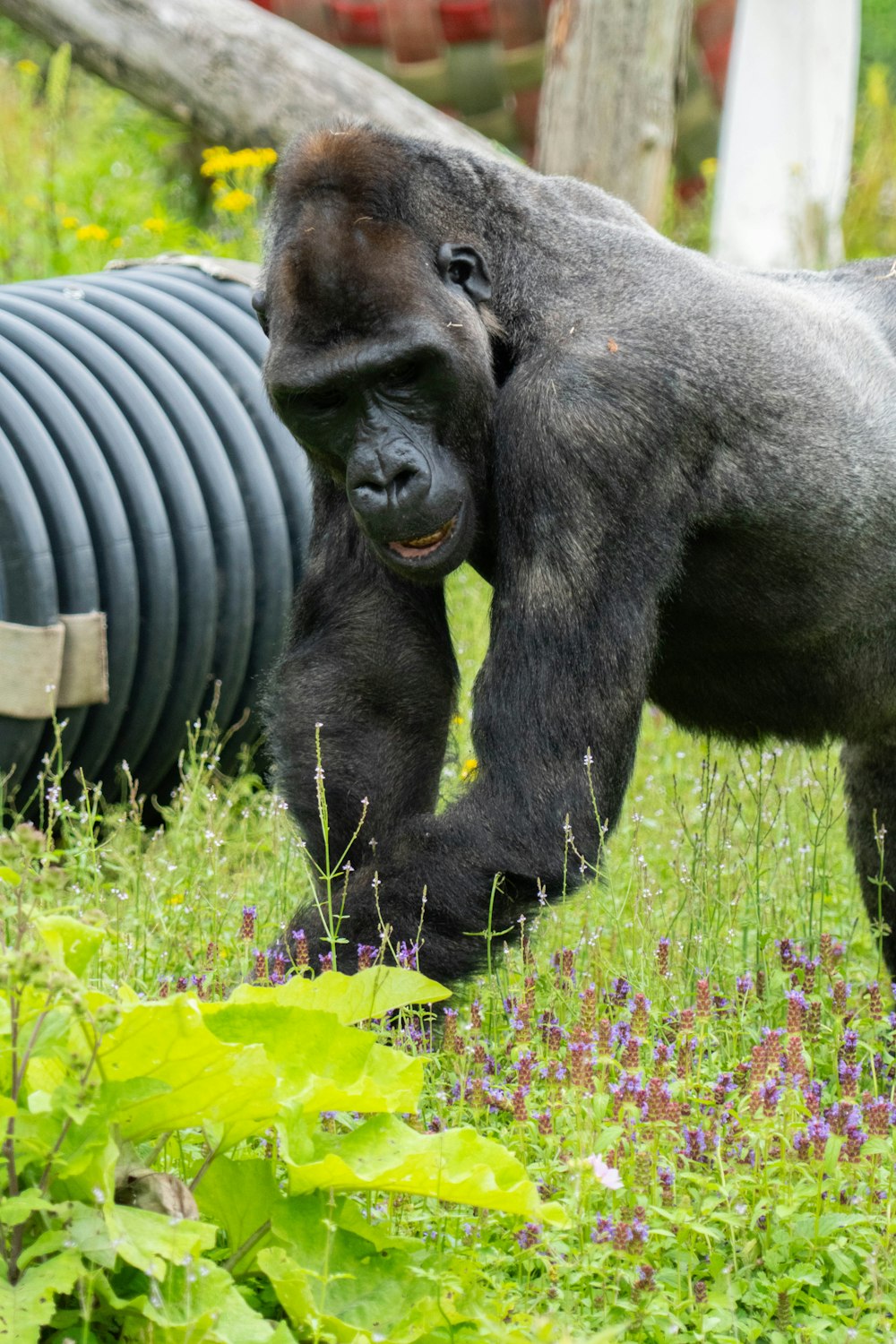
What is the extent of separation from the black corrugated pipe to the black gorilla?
0.96 m

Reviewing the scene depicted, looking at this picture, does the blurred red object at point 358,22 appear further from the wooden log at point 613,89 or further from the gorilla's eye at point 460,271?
the gorilla's eye at point 460,271

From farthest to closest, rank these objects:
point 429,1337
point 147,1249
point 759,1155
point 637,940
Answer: point 637,940 < point 759,1155 < point 429,1337 < point 147,1249

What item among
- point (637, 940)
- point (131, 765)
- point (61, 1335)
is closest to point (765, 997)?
point (637, 940)

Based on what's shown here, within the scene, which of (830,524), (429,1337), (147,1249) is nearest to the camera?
(147,1249)

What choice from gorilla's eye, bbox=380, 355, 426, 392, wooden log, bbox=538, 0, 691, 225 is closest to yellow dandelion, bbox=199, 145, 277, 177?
wooden log, bbox=538, 0, 691, 225

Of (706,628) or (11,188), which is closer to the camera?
(706,628)

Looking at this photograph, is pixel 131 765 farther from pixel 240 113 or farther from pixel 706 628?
pixel 240 113

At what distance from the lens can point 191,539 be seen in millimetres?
5234

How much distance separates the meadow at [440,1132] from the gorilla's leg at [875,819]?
289 mm

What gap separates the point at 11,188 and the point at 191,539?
498cm

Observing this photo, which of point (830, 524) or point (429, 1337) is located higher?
point (830, 524)

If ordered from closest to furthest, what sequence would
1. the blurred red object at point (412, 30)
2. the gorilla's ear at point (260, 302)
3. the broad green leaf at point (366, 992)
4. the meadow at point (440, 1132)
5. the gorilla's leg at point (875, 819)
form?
1. the meadow at point (440, 1132)
2. the broad green leaf at point (366, 992)
3. the gorilla's ear at point (260, 302)
4. the gorilla's leg at point (875, 819)
5. the blurred red object at point (412, 30)

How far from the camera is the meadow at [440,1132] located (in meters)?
2.02

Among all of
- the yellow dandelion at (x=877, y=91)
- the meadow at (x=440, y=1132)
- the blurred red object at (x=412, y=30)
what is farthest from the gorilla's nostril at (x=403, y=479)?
the blurred red object at (x=412, y=30)
